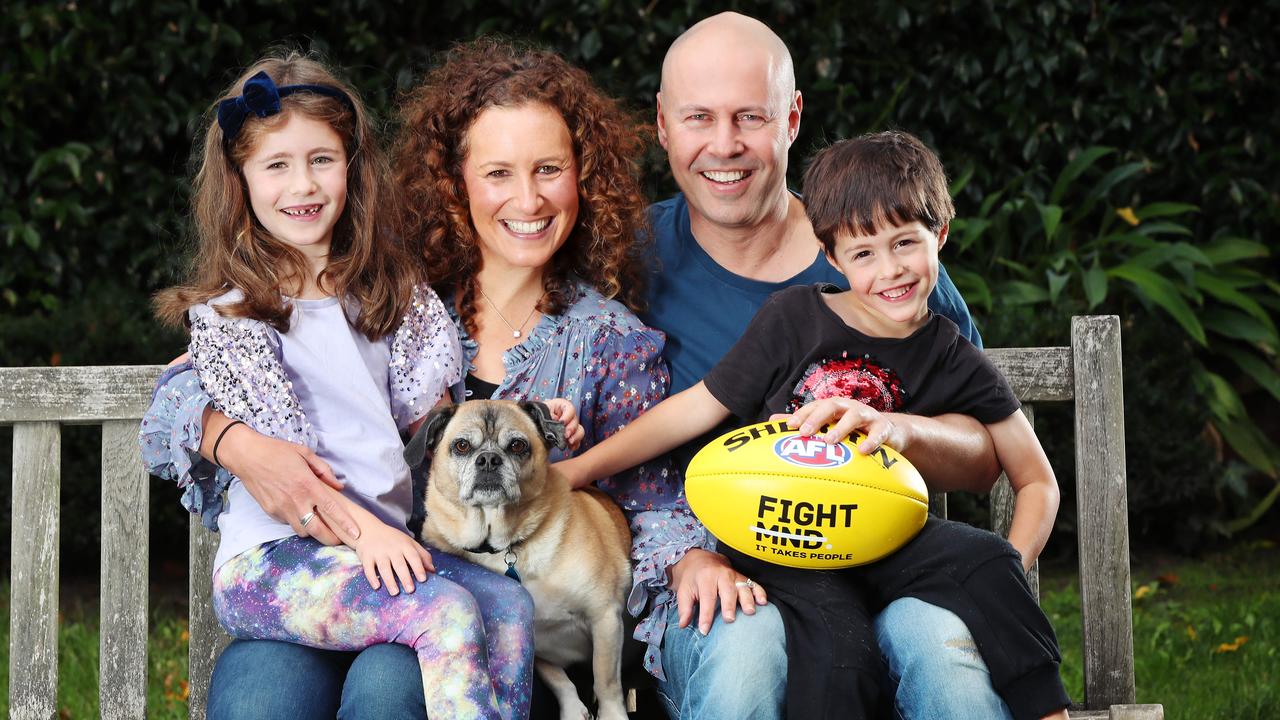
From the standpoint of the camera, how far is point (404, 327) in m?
3.30

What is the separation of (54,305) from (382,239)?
10.6 ft

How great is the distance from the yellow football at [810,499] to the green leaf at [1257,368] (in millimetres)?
4388

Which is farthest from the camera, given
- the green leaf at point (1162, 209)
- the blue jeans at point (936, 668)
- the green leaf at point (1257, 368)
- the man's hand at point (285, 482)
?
the green leaf at point (1257, 368)

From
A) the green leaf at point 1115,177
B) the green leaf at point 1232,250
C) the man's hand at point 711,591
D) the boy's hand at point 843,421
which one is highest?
the green leaf at point 1115,177

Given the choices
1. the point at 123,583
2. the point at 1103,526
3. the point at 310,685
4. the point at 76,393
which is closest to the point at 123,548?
the point at 123,583

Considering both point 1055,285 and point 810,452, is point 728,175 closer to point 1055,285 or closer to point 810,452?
point 810,452

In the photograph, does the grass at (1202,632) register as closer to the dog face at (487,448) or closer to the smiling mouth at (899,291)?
the smiling mouth at (899,291)

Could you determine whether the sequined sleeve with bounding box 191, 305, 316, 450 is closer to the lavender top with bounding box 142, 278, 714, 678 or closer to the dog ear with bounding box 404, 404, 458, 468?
the dog ear with bounding box 404, 404, 458, 468

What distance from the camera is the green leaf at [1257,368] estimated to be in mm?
6441

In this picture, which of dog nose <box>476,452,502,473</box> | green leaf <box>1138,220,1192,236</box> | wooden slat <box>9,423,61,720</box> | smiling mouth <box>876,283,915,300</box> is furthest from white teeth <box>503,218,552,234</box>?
green leaf <box>1138,220,1192,236</box>

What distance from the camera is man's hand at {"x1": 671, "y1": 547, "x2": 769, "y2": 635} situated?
2852 mm

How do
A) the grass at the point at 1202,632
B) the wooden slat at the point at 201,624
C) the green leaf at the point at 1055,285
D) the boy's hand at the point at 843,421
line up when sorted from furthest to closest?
the green leaf at the point at 1055,285
the grass at the point at 1202,632
the wooden slat at the point at 201,624
the boy's hand at the point at 843,421

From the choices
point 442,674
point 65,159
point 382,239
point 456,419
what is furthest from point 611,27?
point 442,674

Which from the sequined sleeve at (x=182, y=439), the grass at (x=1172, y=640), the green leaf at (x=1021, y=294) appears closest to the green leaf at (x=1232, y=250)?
the green leaf at (x=1021, y=294)
